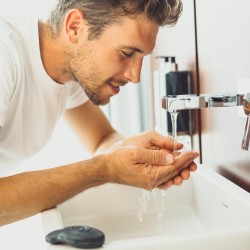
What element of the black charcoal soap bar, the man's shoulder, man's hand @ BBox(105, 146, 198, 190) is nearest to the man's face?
the man's shoulder

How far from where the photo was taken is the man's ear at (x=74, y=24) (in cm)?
104

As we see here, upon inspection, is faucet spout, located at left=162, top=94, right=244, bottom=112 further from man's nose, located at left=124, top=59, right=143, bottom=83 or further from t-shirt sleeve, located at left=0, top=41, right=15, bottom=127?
t-shirt sleeve, located at left=0, top=41, right=15, bottom=127

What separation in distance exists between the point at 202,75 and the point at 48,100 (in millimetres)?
412

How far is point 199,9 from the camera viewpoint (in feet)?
4.03

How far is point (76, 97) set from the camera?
1.36 meters

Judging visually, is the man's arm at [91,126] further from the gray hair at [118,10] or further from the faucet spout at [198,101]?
the faucet spout at [198,101]

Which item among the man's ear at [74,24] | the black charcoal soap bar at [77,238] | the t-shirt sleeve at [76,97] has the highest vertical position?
the man's ear at [74,24]

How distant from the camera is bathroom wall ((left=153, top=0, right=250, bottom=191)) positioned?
0.99 metres

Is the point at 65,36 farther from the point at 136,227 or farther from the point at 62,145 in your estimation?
the point at 62,145

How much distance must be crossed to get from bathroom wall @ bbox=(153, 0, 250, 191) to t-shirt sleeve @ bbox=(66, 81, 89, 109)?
309 mm

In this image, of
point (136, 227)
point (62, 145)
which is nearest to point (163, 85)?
point (136, 227)

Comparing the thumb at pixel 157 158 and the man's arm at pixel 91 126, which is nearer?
the thumb at pixel 157 158

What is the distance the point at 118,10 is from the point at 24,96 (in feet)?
1.04

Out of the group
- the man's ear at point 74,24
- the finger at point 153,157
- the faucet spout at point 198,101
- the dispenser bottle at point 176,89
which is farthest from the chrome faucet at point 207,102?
the dispenser bottle at point 176,89
